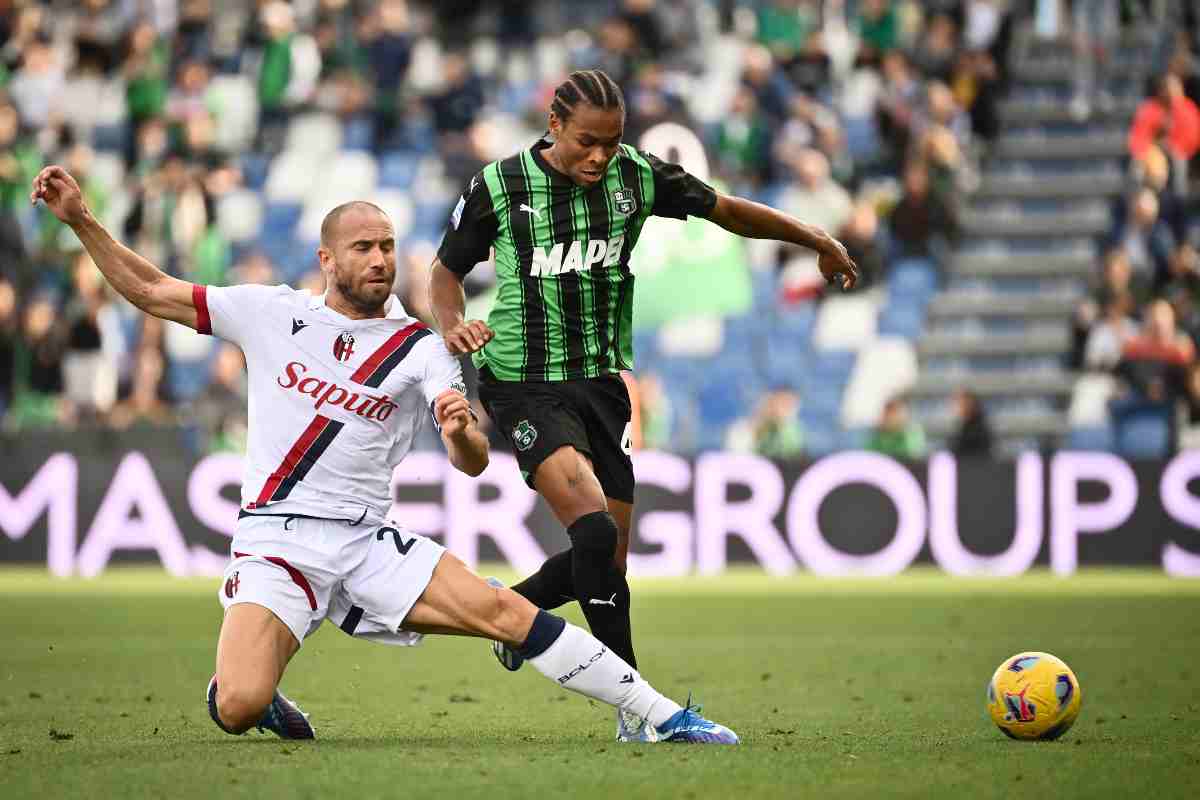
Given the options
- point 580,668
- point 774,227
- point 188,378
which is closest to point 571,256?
point 774,227

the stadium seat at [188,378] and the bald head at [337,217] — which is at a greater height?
the bald head at [337,217]

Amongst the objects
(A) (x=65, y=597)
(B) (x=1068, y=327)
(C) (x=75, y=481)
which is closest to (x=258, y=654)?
(A) (x=65, y=597)

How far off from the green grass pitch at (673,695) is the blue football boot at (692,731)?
4.2 inches

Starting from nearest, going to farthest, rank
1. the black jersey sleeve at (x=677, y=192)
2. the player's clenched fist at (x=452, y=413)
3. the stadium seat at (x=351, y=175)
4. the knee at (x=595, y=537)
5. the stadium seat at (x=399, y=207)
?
1. the player's clenched fist at (x=452, y=413)
2. the knee at (x=595, y=537)
3. the black jersey sleeve at (x=677, y=192)
4. the stadium seat at (x=399, y=207)
5. the stadium seat at (x=351, y=175)

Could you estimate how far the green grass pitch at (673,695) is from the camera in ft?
18.1

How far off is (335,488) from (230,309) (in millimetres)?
702

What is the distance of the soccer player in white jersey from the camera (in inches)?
251

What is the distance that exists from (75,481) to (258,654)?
34.4 ft

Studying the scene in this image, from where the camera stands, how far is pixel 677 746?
629 cm

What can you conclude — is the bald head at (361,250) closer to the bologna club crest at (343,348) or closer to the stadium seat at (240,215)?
the bologna club crest at (343,348)

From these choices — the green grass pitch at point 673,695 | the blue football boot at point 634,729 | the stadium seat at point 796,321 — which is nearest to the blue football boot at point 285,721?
the green grass pitch at point 673,695

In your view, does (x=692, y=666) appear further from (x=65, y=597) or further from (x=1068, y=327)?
(x=1068, y=327)

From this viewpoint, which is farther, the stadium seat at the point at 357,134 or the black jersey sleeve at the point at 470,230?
the stadium seat at the point at 357,134

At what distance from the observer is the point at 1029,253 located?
68.4 feet
